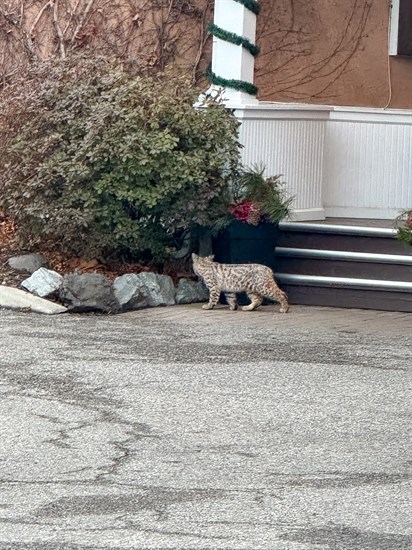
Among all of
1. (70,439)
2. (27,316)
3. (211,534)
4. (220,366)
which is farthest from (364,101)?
(211,534)

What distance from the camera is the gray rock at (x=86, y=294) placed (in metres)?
11.3

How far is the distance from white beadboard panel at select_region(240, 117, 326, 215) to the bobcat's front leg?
63.3 inches

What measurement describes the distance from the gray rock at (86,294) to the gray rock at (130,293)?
0.46 ft

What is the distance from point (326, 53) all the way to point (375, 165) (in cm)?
160

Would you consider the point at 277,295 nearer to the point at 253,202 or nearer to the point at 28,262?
the point at 253,202

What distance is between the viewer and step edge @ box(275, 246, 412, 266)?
12070mm

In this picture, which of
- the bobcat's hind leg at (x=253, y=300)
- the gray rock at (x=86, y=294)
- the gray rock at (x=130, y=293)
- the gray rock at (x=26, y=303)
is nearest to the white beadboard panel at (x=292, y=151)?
the bobcat's hind leg at (x=253, y=300)

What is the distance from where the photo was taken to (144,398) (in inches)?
326

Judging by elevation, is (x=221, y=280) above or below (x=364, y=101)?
below

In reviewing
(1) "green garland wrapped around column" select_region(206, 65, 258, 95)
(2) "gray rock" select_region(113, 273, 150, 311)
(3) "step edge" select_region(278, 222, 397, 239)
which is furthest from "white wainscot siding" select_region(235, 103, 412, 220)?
(2) "gray rock" select_region(113, 273, 150, 311)

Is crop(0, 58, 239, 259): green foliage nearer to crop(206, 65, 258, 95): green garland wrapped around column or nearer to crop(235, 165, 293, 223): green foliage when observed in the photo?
crop(235, 165, 293, 223): green foliage

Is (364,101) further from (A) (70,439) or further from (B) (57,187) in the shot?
(A) (70,439)

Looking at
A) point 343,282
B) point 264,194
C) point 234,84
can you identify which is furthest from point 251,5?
point 343,282

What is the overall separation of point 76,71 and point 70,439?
5890 millimetres
